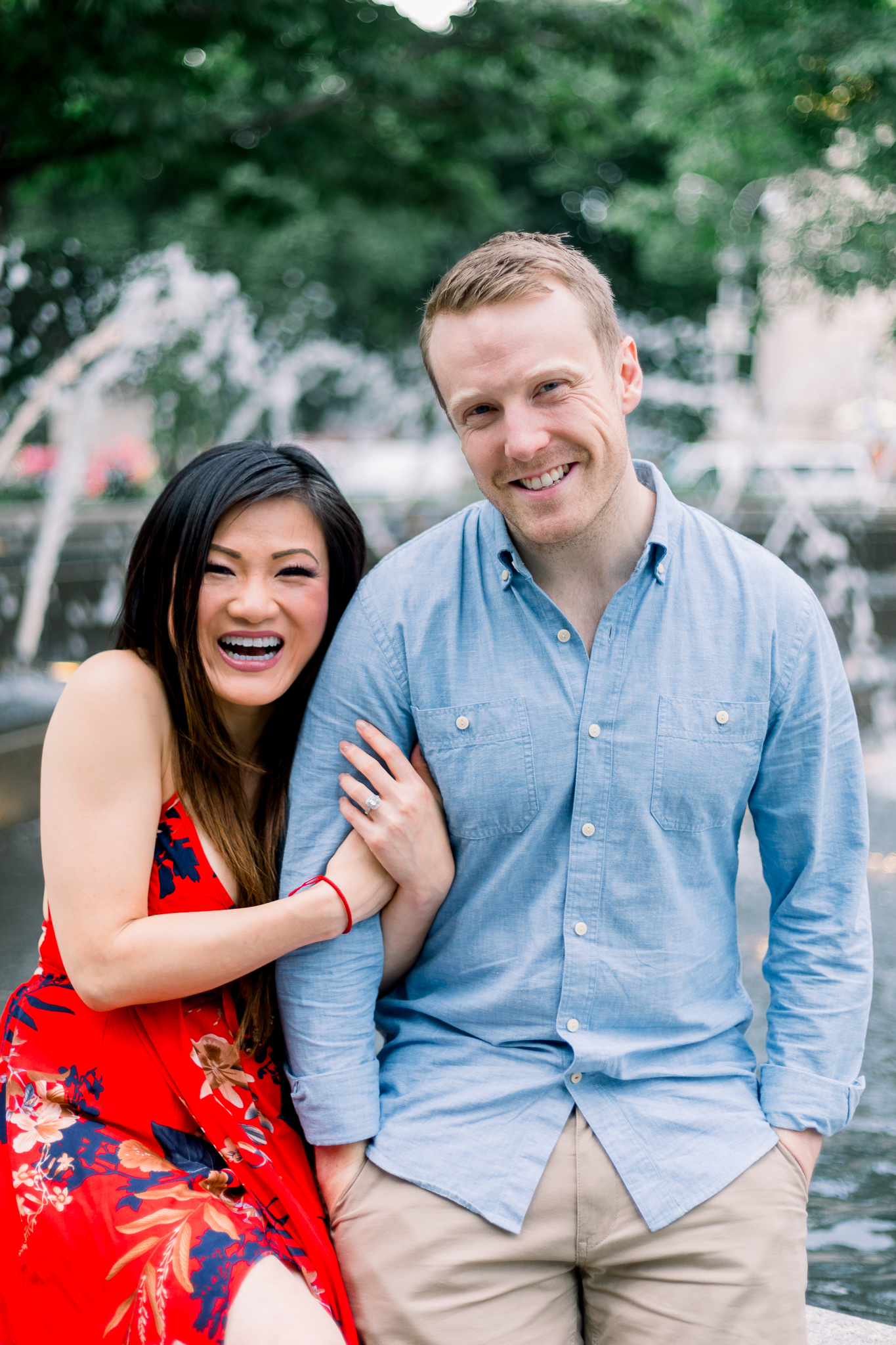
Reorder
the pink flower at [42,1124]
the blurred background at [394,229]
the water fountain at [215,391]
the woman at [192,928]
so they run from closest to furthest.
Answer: the woman at [192,928]
the pink flower at [42,1124]
the blurred background at [394,229]
the water fountain at [215,391]

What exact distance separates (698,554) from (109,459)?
82.0ft

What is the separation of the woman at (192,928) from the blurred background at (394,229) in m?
1.42

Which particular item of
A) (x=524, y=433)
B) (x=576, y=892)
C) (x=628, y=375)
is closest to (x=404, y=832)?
(x=576, y=892)

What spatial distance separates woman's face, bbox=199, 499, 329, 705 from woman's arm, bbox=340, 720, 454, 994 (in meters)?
0.22

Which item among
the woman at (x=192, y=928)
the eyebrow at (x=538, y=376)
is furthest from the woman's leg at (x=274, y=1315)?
the eyebrow at (x=538, y=376)

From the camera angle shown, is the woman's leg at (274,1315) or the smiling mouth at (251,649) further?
the smiling mouth at (251,649)

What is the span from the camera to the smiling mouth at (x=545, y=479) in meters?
2.06

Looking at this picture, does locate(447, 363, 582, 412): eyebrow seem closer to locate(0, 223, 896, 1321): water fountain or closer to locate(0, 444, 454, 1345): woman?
locate(0, 444, 454, 1345): woman

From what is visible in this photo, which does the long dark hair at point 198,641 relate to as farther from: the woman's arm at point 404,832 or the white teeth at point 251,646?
the woman's arm at point 404,832

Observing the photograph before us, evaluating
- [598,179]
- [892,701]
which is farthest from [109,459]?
[892,701]

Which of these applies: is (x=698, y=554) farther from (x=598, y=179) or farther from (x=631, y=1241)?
(x=598, y=179)

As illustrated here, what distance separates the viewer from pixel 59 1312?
1832mm

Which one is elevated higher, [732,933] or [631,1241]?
[732,933]

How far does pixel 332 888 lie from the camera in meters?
2.03
